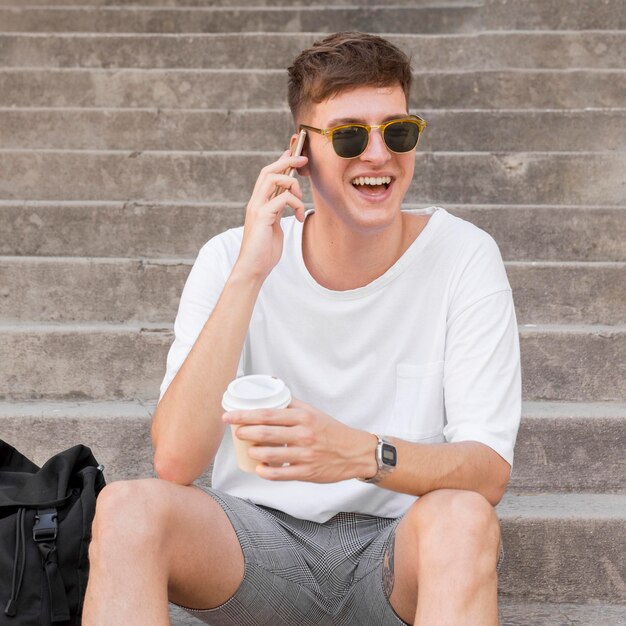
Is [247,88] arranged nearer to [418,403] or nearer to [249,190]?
[249,190]

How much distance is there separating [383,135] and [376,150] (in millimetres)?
36

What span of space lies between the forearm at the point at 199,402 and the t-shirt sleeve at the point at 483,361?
0.46 metres

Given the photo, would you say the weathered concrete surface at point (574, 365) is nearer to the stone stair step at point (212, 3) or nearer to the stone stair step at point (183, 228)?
the stone stair step at point (183, 228)

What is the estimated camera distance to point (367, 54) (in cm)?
214

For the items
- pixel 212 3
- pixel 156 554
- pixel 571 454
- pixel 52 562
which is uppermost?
pixel 212 3

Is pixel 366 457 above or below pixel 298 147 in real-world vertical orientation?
below

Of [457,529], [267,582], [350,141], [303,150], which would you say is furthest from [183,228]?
[457,529]

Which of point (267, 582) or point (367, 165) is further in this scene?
point (367, 165)

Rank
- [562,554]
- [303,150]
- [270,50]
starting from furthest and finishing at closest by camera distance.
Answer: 1. [270,50]
2. [562,554]
3. [303,150]

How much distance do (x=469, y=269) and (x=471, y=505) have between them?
23.2 inches

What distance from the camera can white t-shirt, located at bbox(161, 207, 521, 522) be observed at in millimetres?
2047

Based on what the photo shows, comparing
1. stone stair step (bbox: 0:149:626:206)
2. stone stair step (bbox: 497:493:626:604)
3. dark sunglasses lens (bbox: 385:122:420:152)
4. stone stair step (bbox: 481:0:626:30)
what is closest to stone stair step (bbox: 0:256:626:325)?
stone stair step (bbox: 0:149:626:206)

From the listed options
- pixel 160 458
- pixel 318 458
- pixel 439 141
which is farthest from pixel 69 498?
pixel 439 141

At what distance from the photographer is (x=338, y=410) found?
84.6 inches
